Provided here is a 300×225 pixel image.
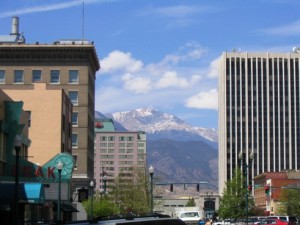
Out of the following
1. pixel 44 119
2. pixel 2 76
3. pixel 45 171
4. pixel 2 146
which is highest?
pixel 2 76

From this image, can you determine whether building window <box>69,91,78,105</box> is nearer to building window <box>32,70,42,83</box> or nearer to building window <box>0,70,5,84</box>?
building window <box>32,70,42,83</box>

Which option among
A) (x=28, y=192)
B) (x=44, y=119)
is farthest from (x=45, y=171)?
(x=44, y=119)

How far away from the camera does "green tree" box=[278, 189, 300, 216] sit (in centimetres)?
11810

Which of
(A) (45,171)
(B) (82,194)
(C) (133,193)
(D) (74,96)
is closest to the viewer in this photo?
(A) (45,171)

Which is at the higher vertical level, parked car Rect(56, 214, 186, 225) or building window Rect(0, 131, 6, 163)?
building window Rect(0, 131, 6, 163)

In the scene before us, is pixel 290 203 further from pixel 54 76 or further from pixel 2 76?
pixel 2 76

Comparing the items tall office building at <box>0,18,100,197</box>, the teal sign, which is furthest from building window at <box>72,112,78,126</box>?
the teal sign

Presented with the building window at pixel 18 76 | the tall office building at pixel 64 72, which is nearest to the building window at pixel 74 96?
the tall office building at pixel 64 72

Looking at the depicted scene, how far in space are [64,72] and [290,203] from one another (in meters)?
42.1

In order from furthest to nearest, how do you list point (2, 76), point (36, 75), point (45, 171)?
point (36, 75) → point (2, 76) → point (45, 171)

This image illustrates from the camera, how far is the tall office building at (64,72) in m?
108

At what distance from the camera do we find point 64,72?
108125 mm

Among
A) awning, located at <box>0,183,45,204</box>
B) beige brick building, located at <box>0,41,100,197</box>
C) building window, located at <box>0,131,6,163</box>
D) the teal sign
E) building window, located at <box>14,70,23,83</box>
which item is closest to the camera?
awning, located at <box>0,183,45,204</box>

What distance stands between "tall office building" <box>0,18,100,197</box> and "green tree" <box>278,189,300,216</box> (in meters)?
33.5
